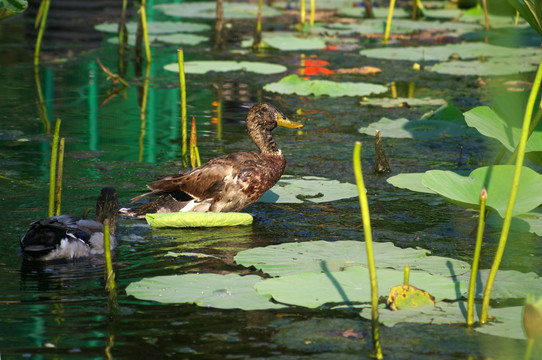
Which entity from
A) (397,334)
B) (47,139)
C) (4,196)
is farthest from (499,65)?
(397,334)

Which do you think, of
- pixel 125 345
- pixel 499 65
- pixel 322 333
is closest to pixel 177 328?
pixel 125 345

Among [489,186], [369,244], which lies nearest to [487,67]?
[489,186]

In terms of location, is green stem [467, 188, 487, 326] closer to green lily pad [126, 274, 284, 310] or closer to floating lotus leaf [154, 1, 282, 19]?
green lily pad [126, 274, 284, 310]

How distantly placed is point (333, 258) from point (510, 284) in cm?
103

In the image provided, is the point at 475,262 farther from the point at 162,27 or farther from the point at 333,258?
the point at 162,27

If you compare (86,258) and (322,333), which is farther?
(86,258)

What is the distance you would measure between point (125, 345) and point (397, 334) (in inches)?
50.0

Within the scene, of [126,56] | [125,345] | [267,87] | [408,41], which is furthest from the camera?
[408,41]

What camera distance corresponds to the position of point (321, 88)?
10.5 meters

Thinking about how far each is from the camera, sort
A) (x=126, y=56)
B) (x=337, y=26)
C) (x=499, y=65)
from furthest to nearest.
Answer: (x=337, y=26), (x=126, y=56), (x=499, y=65)

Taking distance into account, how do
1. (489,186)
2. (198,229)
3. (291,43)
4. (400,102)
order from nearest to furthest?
(489,186) < (198,229) < (400,102) < (291,43)

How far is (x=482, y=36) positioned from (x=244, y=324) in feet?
40.8

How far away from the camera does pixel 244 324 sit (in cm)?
411

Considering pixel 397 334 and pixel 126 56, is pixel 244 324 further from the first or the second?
pixel 126 56
